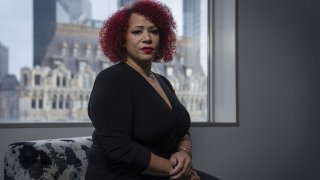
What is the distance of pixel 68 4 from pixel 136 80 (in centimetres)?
110

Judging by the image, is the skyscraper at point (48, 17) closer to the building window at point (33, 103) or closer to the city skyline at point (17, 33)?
the city skyline at point (17, 33)

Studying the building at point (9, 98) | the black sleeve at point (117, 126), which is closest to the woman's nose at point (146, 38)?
the black sleeve at point (117, 126)

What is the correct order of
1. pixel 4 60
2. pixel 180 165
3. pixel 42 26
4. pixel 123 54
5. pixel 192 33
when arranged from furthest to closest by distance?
pixel 192 33 < pixel 42 26 < pixel 4 60 < pixel 123 54 < pixel 180 165

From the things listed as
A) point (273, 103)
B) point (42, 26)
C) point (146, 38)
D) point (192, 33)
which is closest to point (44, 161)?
point (146, 38)

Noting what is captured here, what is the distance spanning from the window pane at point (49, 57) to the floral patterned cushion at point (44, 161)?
27.7 inches

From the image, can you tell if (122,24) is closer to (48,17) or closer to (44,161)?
(44,161)

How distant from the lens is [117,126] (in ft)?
3.88

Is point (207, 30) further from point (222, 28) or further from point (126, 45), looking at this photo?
point (126, 45)

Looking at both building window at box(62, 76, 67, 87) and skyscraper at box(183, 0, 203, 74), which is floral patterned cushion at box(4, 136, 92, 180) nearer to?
building window at box(62, 76, 67, 87)

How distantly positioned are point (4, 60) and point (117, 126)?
1129mm

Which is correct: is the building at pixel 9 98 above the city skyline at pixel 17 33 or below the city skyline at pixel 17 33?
below

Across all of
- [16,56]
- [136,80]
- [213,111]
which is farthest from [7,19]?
[213,111]

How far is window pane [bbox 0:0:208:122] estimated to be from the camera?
1984 millimetres

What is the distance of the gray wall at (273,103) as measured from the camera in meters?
2.46
